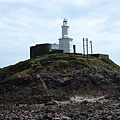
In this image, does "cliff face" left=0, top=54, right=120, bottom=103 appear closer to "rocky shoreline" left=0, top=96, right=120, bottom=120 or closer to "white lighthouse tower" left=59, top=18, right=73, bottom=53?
"rocky shoreline" left=0, top=96, right=120, bottom=120

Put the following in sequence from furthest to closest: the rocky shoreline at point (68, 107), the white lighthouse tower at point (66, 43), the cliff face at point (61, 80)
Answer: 1. the white lighthouse tower at point (66, 43)
2. the cliff face at point (61, 80)
3. the rocky shoreline at point (68, 107)

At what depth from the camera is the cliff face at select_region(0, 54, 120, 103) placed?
157 ft

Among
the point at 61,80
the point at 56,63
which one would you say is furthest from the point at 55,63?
the point at 61,80

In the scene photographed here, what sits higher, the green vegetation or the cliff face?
the green vegetation

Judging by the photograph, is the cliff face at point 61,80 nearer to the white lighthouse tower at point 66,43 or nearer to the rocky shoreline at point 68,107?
the rocky shoreline at point 68,107

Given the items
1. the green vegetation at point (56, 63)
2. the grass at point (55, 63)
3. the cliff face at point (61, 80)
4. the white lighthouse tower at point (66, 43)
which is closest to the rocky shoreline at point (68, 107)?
the cliff face at point (61, 80)

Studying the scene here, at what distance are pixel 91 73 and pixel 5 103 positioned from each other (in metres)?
13.0

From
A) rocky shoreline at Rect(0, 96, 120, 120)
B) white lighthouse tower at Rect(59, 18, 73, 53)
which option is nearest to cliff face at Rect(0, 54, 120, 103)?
rocky shoreline at Rect(0, 96, 120, 120)

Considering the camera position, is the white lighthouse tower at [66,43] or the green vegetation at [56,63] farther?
the white lighthouse tower at [66,43]

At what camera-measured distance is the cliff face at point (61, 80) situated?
157ft

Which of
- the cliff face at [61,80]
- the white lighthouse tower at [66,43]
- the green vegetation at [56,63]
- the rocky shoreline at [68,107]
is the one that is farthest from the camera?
A: the white lighthouse tower at [66,43]

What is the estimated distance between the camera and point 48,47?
6750 centimetres

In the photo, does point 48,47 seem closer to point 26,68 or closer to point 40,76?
point 26,68

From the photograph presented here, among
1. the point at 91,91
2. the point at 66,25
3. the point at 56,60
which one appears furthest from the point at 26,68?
the point at 66,25
